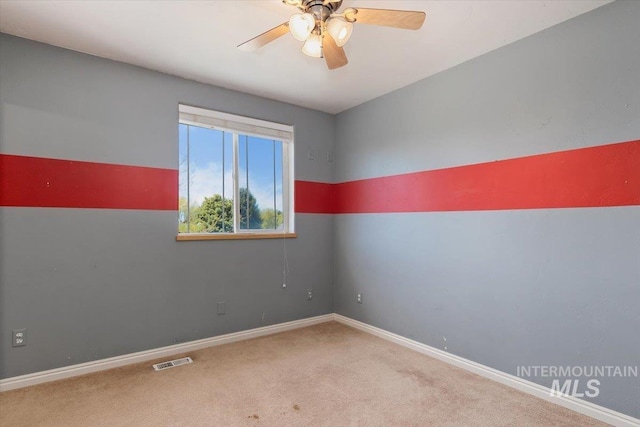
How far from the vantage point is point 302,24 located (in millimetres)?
1631

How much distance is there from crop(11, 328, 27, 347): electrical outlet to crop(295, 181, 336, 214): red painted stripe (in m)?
2.52

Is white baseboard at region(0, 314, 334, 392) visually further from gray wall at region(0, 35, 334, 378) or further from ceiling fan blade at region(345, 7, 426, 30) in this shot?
ceiling fan blade at region(345, 7, 426, 30)

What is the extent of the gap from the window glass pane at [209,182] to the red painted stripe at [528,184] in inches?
62.9

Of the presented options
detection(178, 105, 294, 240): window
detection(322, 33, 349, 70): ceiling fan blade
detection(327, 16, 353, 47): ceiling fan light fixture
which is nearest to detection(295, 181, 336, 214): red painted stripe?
detection(178, 105, 294, 240): window

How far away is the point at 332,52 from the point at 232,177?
6.13 feet

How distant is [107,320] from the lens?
2688 millimetres

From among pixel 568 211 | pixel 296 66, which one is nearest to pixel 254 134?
pixel 296 66

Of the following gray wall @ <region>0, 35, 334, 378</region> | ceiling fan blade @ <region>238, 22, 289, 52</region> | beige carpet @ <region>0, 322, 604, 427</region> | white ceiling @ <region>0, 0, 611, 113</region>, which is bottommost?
beige carpet @ <region>0, 322, 604, 427</region>

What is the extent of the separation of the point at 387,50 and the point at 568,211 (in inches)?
67.7

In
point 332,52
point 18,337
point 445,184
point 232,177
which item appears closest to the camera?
point 332,52

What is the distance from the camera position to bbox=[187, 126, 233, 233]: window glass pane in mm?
3232

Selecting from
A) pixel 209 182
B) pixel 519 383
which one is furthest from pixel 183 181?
pixel 519 383

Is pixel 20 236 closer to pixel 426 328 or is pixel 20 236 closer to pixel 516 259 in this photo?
pixel 426 328

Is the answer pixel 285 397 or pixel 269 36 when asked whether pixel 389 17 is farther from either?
pixel 285 397
